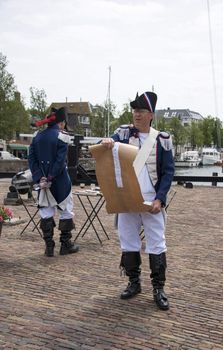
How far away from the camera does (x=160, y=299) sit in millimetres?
4285

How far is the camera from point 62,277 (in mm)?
5227

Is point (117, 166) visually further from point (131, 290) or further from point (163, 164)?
point (131, 290)

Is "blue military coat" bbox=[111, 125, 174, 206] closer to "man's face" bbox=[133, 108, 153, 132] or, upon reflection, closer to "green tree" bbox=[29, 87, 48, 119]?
"man's face" bbox=[133, 108, 153, 132]

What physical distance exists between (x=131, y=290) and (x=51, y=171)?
86.7 inches

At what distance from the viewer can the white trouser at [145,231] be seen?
431 centimetres

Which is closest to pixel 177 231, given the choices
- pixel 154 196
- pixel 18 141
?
pixel 154 196

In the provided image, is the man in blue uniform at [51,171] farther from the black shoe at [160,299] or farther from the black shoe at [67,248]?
the black shoe at [160,299]

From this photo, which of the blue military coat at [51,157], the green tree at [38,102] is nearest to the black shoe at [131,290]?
the blue military coat at [51,157]

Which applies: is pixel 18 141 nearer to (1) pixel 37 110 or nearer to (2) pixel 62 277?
(1) pixel 37 110

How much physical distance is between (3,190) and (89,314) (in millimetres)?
11746

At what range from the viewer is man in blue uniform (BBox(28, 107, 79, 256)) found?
241 inches

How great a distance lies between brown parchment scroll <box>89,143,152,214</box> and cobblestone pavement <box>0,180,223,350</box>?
936mm

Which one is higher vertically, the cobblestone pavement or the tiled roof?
the tiled roof

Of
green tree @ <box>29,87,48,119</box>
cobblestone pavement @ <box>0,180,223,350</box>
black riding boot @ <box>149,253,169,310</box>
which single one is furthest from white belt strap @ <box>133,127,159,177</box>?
green tree @ <box>29,87,48,119</box>
